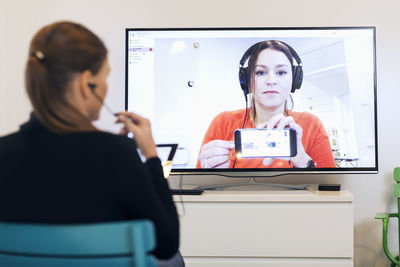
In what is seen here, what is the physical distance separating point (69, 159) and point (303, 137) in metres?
2.11

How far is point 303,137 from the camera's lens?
307cm

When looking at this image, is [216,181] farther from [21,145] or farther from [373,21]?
[21,145]

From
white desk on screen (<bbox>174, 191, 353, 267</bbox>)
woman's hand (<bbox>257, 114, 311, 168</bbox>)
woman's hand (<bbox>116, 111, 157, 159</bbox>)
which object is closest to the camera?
woman's hand (<bbox>116, 111, 157, 159</bbox>)

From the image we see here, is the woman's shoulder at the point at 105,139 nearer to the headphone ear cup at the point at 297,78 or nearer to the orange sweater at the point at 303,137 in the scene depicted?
the orange sweater at the point at 303,137

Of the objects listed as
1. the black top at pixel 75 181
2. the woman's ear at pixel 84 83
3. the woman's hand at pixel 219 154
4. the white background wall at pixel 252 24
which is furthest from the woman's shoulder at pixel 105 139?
the white background wall at pixel 252 24

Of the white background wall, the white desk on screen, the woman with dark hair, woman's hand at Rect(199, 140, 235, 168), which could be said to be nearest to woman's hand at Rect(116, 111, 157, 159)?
Result: the woman with dark hair

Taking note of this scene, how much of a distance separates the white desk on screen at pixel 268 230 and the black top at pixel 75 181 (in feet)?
5.53

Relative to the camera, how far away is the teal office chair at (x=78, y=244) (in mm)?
1101


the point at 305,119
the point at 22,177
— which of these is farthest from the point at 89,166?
the point at 305,119

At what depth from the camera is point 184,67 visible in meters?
3.15

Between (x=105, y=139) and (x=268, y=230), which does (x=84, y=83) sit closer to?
(x=105, y=139)

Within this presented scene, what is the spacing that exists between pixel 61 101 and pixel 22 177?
0.65 feet

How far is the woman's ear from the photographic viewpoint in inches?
49.6

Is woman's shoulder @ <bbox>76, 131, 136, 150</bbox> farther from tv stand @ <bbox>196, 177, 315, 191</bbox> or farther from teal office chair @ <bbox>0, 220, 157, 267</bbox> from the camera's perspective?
tv stand @ <bbox>196, 177, 315, 191</bbox>
